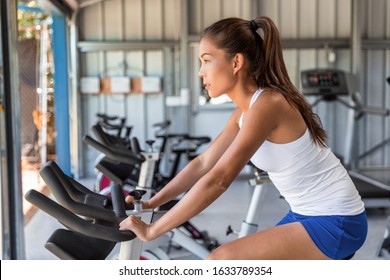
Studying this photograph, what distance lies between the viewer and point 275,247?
1349mm

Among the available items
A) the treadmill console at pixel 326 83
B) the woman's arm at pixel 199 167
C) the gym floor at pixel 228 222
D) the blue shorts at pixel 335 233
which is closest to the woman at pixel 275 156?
the blue shorts at pixel 335 233

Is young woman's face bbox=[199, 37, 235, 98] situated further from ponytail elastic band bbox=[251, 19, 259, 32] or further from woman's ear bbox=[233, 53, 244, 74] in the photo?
ponytail elastic band bbox=[251, 19, 259, 32]

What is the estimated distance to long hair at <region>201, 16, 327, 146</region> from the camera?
1.40 m

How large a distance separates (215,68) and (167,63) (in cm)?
591

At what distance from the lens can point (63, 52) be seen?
22.6 ft

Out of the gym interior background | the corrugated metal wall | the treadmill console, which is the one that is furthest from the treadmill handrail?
the corrugated metal wall

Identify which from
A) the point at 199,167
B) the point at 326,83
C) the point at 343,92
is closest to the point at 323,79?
the point at 326,83

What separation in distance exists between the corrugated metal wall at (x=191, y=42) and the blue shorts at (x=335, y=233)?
19.2 feet

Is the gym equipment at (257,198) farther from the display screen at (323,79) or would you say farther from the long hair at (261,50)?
the display screen at (323,79)

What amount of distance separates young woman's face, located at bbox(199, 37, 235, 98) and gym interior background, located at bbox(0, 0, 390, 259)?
5.64m

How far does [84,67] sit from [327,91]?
10.7 feet

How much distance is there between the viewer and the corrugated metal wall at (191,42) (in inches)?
283

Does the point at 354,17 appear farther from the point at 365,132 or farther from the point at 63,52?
the point at 63,52

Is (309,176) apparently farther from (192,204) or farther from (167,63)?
(167,63)
